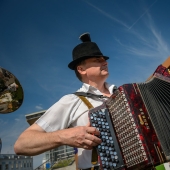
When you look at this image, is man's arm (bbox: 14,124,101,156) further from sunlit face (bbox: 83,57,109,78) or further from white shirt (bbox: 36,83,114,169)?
sunlit face (bbox: 83,57,109,78)

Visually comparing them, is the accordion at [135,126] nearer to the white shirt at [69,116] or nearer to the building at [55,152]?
the white shirt at [69,116]

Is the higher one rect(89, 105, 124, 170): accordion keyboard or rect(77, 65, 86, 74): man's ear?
rect(77, 65, 86, 74): man's ear

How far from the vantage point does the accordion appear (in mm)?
1261

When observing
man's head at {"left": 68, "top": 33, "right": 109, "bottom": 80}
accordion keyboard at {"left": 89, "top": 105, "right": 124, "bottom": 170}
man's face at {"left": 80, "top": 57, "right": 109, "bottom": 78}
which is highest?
man's head at {"left": 68, "top": 33, "right": 109, "bottom": 80}

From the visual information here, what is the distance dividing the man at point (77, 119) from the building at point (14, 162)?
62169mm

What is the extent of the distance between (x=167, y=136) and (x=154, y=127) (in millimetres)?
100

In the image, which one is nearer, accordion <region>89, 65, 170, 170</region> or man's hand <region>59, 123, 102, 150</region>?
accordion <region>89, 65, 170, 170</region>

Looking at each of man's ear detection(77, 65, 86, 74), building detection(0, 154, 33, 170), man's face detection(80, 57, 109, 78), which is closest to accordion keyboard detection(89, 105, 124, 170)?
man's face detection(80, 57, 109, 78)

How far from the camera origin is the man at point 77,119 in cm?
144

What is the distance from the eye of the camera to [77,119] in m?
1.92

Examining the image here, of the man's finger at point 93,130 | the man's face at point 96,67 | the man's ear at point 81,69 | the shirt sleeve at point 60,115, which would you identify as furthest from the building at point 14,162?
the man's finger at point 93,130

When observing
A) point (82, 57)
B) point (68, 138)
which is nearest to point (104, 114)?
point (68, 138)

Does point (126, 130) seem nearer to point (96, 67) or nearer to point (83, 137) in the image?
point (83, 137)

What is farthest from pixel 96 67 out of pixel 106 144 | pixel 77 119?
pixel 106 144
